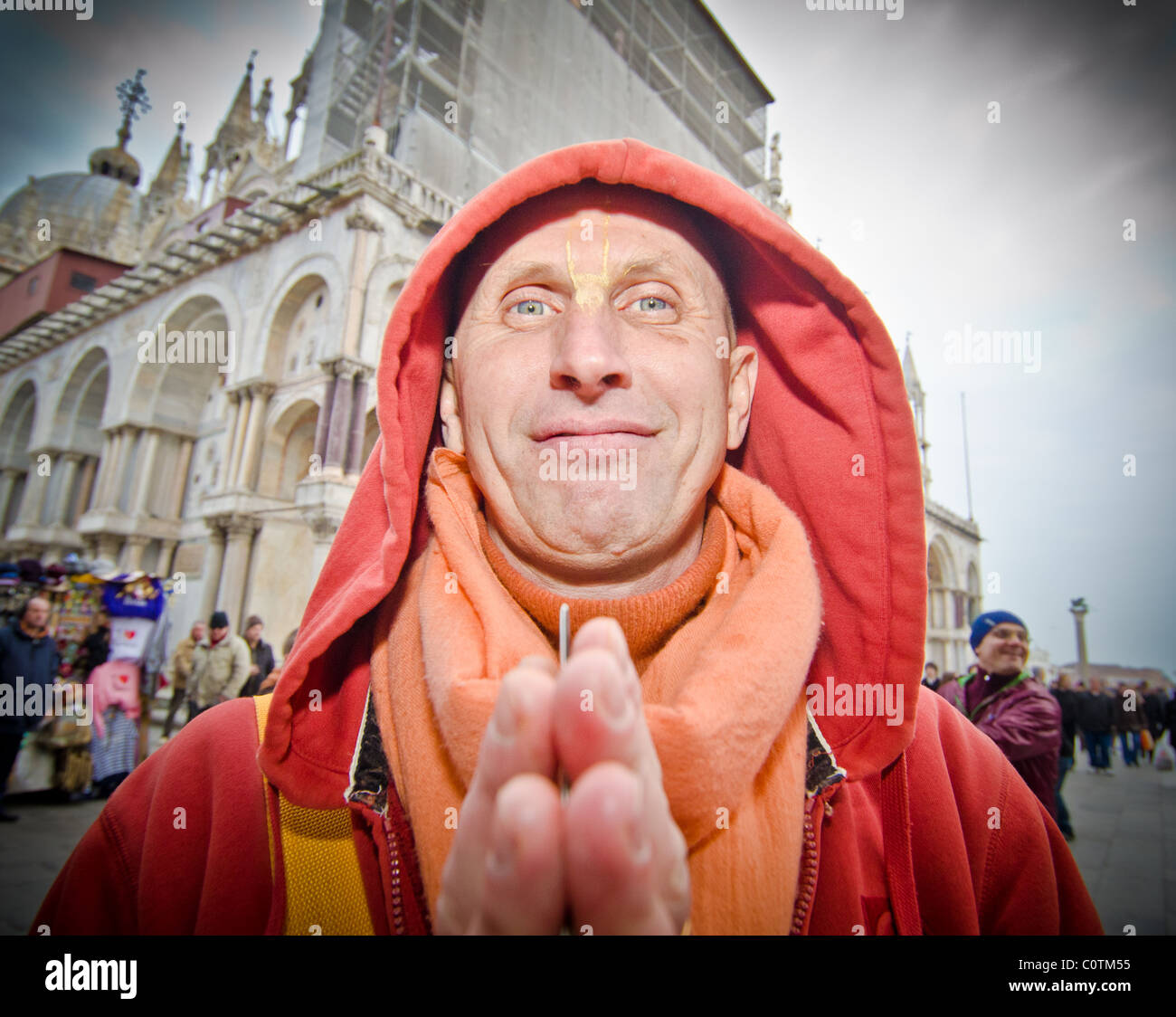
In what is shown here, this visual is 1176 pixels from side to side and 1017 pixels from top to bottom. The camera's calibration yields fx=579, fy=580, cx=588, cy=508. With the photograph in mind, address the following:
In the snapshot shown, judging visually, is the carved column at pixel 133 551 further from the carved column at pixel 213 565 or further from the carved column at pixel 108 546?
the carved column at pixel 213 565

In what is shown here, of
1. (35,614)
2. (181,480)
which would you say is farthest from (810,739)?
(181,480)

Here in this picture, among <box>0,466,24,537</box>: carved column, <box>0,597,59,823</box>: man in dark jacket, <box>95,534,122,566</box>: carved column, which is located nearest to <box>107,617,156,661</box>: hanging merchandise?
<box>0,597,59,823</box>: man in dark jacket

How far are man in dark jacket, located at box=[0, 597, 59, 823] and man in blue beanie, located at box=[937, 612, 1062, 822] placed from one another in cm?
632

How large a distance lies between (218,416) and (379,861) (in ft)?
49.0

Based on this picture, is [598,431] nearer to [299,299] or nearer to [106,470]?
[299,299]

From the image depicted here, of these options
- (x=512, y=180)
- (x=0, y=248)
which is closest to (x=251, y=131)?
(x=0, y=248)

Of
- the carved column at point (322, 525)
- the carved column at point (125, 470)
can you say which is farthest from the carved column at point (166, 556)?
the carved column at point (322, 525)

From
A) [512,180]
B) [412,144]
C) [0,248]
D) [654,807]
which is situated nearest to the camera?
[654,807]

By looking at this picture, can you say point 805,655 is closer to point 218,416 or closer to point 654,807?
point 654,807

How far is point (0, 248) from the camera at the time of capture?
25.4m

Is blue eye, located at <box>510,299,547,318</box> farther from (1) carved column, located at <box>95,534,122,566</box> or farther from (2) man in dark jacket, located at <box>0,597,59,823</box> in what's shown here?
(1) carved column, located at <box>95,534,122,566</box>

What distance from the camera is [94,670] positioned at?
531cm

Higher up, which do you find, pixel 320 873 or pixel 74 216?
pixel 74 216

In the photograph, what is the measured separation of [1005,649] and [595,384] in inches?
132
